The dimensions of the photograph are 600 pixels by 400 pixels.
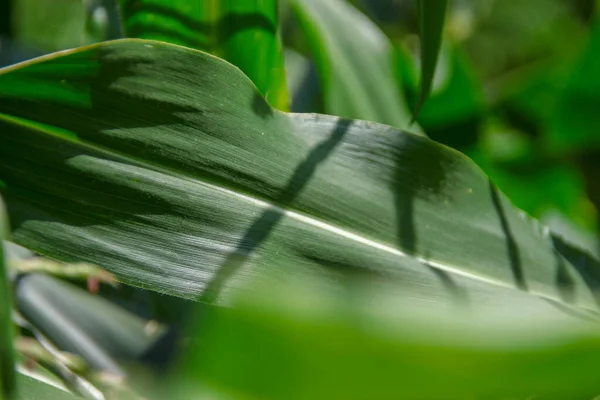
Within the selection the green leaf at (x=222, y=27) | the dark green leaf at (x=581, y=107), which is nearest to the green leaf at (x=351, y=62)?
the green leaf at (x=222, y=27)

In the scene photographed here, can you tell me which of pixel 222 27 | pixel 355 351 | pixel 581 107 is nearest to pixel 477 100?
pixel 581 107

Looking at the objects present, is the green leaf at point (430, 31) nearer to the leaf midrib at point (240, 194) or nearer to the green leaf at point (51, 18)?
the leaf midrib at point (240, 194)

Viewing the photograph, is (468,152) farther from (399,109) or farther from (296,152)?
(296,152)

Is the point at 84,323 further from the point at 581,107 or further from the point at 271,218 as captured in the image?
the point at 581,107

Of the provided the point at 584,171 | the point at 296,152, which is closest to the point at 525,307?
the point at 296,152

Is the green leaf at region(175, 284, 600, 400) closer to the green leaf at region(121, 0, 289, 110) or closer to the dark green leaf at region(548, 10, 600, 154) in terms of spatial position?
the green leaf at region(121, 0, 289, 110)
